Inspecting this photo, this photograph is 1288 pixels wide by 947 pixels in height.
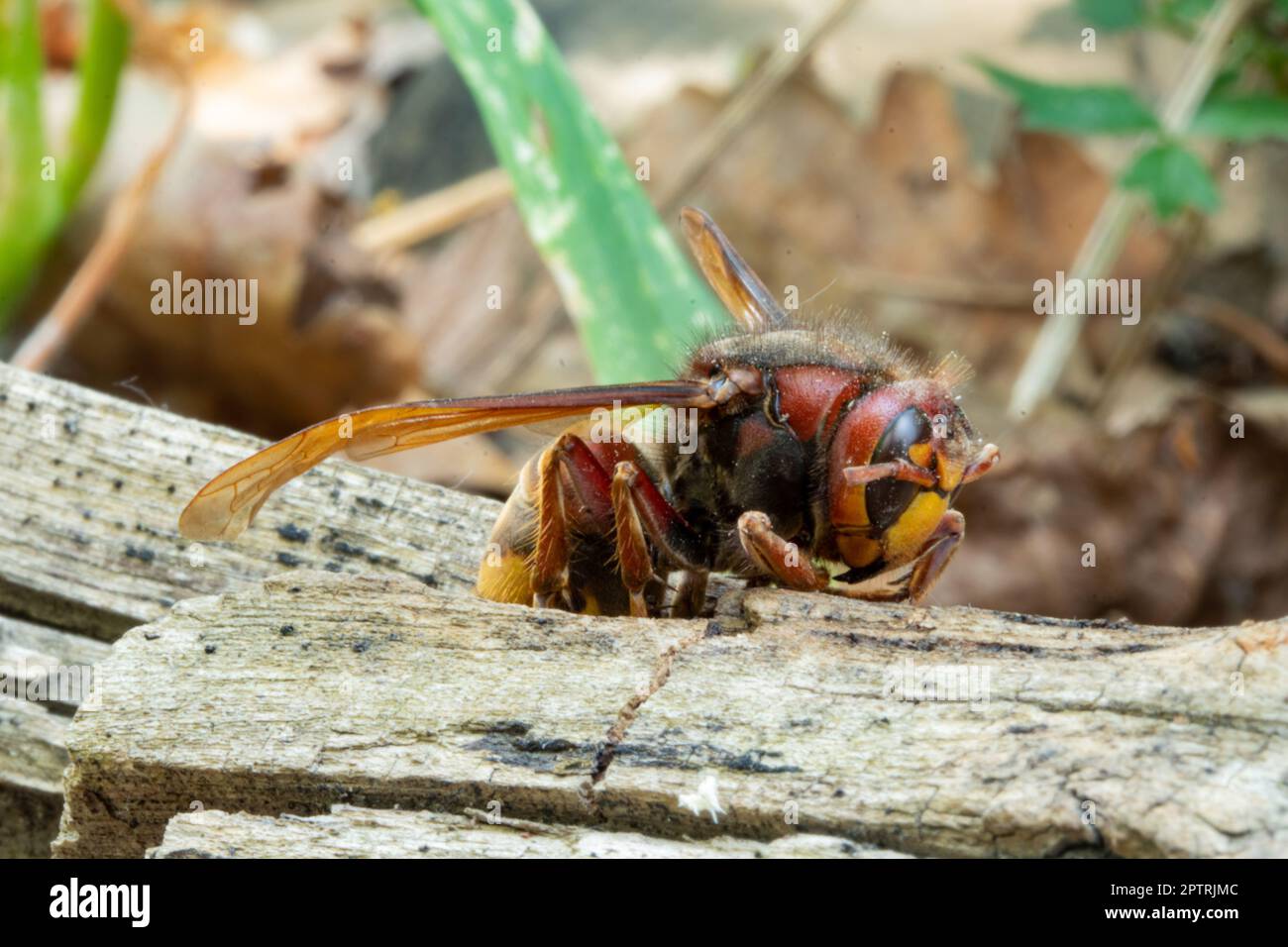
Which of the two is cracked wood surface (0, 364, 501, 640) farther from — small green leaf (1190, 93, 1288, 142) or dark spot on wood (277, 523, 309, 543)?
small green leaf (1190, 93, 1288, 142)

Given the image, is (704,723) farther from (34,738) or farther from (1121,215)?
(1121,215)

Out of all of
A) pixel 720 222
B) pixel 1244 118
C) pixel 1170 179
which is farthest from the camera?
pixel 720 222

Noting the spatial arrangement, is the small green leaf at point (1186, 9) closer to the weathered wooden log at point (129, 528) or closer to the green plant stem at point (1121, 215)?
the green plant stem at point (1121, 215)

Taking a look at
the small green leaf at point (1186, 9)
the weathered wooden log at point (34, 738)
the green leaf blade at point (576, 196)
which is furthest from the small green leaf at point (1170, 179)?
the weathered wooden log at point (34, 738)

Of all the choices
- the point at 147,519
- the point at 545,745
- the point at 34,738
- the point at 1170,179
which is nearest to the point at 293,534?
the point at 147,519

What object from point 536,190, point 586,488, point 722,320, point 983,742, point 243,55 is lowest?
point 983,742
